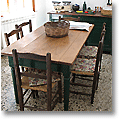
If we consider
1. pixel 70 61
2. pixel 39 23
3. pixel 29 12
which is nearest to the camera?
pixel 70 61

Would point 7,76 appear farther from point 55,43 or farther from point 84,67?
point 84,67

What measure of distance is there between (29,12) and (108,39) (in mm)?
2182

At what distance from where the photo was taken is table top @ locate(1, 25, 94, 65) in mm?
1805

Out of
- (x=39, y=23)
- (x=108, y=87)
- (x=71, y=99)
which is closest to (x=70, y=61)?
(x=71, y=99)

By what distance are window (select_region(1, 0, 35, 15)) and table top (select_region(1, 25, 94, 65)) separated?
5.36 feet

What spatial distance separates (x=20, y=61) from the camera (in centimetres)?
191

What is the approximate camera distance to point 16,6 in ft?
13.4

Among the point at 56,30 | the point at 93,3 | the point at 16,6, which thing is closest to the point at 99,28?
the point at 93,3

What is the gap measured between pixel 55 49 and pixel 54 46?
0.10 m

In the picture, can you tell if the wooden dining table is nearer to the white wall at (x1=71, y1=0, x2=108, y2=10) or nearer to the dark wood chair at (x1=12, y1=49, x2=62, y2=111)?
the dark wood chair at (x1=12, y1=49, x2=62, y2=111)

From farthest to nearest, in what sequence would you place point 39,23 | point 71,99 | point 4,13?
point 39,23, point 4,13, point 71,99

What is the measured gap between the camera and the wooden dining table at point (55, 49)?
177 centimetres

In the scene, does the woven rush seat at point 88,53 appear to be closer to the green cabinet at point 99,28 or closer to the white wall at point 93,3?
Answer: the green cabinet at point 99,28

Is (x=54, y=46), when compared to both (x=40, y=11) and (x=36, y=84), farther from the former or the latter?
(x=40, y=11)
